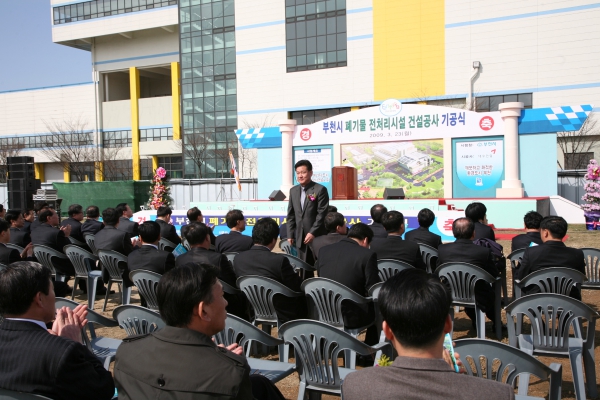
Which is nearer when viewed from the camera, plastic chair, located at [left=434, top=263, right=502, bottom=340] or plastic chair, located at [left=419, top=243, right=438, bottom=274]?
plastic chair, located at [left=434, top=263, right=502, bottom=340]

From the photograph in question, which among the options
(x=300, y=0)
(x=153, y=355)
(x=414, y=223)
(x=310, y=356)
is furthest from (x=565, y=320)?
(x=300, y=0)

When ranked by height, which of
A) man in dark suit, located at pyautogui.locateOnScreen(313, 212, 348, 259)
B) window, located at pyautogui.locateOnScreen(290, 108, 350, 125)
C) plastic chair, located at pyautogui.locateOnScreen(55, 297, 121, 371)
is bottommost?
plastic chair, located at pyautogui.locateOnScreen(55, 297, 121, 371)

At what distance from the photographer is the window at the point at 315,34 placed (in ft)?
91.4

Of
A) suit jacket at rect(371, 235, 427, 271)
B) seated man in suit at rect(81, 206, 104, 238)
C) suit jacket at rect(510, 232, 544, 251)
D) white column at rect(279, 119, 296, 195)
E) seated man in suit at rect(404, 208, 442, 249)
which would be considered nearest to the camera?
suit jacket at rect(371, 235, 427, 271)

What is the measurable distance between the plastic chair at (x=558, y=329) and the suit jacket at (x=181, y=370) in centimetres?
215

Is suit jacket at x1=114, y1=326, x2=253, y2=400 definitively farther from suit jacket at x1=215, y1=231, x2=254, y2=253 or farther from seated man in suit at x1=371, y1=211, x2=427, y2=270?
suit jacket at x1=215, y1=231, x2=254, y2=253

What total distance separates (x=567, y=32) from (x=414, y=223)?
17819 millimetres

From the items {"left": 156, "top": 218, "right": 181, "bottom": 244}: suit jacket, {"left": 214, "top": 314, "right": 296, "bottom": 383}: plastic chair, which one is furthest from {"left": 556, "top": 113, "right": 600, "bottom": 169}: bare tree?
{"left": 214, "top": 314, "right": 296, "bottom": 383}: plastic chair

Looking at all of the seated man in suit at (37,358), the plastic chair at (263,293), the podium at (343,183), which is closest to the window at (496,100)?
the podium at (343,183)

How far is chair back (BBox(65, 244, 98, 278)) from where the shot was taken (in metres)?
6.40

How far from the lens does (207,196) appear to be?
26812 mm

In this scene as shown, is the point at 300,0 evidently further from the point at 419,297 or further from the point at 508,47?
the point at 419,297

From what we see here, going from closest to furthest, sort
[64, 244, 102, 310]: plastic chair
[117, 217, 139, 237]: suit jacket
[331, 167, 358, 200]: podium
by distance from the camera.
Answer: [64, 244, 102, 310]: plastic chair < [117, 217, 139, 237]: suit jacket < [331, 167, 358, 200]: podium

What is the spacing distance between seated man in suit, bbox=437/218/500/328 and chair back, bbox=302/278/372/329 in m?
1.21
